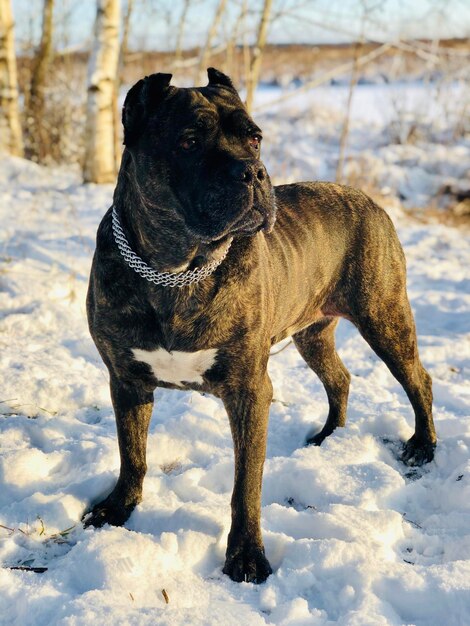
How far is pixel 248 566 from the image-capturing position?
2.21 meters

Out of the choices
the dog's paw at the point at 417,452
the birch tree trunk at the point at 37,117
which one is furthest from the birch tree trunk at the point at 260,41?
the dog's paw at the point at 417,452

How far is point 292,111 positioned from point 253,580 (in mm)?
15883

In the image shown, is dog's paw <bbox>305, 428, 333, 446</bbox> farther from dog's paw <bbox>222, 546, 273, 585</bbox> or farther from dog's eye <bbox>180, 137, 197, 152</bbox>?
dog's eye <bbox>180, 137, 197, 152</bbox>

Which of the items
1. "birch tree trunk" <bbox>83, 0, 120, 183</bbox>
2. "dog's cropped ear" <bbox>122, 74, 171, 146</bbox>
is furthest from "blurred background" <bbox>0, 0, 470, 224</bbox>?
"dog's cropped ear" <bbox>122, 74, 171, 146</bbox>

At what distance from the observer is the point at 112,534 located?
2295mm

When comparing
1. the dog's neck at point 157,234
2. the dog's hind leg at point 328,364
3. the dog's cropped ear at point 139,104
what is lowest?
the dog's hind leg at point 328,364

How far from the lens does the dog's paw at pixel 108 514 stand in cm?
252

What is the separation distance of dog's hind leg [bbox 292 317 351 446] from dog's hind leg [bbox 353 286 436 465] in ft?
1.11

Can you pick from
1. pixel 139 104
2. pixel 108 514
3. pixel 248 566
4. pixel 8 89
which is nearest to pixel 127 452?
pixel 108 514

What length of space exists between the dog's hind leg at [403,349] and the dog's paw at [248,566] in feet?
3.52

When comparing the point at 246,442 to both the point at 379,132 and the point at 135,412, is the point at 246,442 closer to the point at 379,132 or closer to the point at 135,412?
the point at 135,412

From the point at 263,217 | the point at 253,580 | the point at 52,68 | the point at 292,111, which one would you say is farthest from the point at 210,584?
the point at 292,111

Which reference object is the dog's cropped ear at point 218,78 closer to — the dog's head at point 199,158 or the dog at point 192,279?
the dog at point 192,279

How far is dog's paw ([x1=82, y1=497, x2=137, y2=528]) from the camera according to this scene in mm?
2520
